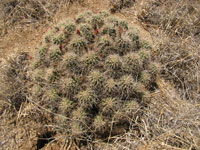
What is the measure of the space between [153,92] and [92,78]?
1.36m

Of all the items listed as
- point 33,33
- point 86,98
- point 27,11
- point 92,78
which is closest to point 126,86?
point 92,78

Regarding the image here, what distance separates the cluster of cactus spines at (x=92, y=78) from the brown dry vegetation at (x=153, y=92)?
10.8 inches

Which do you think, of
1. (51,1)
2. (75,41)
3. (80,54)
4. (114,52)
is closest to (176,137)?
(114,52)

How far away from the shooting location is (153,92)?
349 centimetres

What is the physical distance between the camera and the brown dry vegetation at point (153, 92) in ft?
9.38

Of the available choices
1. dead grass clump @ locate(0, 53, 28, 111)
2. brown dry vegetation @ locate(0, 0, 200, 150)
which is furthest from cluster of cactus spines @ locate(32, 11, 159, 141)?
dead grass clump @ locate(0, 53, 28, 111)

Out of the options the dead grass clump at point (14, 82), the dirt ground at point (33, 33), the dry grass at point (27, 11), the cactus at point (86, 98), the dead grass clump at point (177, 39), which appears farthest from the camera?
the dry grass at point (27, 11)

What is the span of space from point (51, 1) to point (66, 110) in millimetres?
3184

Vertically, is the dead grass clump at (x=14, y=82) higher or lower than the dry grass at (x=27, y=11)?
lower

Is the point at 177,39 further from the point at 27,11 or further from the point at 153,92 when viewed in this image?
the point at 27,11

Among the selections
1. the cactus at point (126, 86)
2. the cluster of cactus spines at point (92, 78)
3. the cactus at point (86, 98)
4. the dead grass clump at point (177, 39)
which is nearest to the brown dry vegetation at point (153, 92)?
the dead grass clump at point (177, 39)

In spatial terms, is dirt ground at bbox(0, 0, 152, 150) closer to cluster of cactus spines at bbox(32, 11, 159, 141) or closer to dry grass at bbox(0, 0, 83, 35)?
dry grass at bbox(0, 0, 83, 35)

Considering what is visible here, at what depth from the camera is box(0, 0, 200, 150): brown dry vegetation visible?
2859 millimetres

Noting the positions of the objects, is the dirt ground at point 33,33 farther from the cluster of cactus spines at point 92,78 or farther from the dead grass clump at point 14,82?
the cluster of cactus spines at point 92,78
